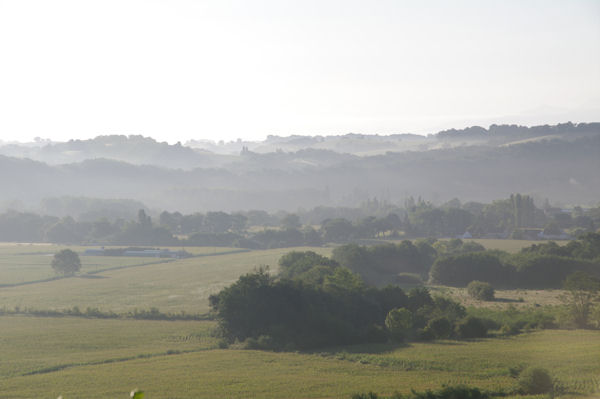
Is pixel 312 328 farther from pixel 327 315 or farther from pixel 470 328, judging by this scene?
pixel 470 328

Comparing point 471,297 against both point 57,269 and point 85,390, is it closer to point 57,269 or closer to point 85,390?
point 85,390

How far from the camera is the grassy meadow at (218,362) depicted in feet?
138

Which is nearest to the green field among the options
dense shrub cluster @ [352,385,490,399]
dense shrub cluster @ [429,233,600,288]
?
dense shrub cluster @ [352,385,490,399]

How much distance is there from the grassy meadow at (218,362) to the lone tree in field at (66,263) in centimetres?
2928

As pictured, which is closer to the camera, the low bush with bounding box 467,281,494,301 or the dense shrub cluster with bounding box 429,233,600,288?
the low bush with bounding box 467,281,494,301

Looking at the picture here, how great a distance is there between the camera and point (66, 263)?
109000 millimetres

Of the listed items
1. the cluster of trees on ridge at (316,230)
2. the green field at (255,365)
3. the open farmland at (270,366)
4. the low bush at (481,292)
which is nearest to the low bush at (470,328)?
the green field at (255,365)

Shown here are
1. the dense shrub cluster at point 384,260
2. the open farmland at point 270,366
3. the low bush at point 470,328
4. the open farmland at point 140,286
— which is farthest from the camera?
the dense shrub cluster at point 384,260

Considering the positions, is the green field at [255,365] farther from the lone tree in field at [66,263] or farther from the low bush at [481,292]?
the lone tree in field at [66,263]

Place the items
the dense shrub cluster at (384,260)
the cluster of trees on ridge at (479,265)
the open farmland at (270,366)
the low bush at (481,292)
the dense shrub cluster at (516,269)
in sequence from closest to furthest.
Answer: the open farmland at (270,366) < the low bush at (481,292) < the dense shrub cluster at (516,269) < the cluster of trees on ridge at (479,265) < the dense shrub cluster at (384,260)

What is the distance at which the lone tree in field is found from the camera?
356ft

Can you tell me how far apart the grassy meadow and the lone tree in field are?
2928cm

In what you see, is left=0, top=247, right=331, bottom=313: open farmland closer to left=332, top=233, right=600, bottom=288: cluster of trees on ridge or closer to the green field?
the green field

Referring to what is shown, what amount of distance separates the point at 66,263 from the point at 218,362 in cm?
6790
